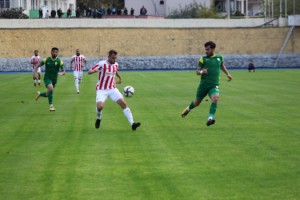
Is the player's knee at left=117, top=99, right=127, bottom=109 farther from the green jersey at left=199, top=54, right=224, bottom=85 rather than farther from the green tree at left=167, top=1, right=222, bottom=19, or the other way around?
the green tree at left=167, top=1, right=222, bottom=19

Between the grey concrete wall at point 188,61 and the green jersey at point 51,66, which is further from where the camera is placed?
the grey concrete wall at point 188,61

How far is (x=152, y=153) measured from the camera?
14.5 metres

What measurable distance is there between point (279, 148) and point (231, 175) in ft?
10.4

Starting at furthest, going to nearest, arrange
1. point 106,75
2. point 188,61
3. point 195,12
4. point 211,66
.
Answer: point 195,12 → point 188,61 → point 211,66 → point 106,75

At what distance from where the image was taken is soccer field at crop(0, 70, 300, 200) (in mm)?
10977

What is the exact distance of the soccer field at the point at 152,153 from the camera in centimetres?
1098

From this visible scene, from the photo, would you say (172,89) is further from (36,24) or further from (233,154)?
(36,24)

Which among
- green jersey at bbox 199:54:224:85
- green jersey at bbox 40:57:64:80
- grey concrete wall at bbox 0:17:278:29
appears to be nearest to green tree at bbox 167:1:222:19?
grey concrete wall at bbox 0:17:278:29

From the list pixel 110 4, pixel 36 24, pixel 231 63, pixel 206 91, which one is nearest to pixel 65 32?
pixel 36 24

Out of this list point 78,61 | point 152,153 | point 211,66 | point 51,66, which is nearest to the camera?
point 152,153

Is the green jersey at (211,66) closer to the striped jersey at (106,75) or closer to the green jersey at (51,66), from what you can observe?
the striped jersey at (106,75)

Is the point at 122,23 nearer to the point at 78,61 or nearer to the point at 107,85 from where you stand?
the point at 78,61

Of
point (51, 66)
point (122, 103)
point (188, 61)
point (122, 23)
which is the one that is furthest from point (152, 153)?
point (122, 23)

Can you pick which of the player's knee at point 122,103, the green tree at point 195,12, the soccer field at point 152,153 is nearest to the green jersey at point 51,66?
the soccer field at point 152,153
